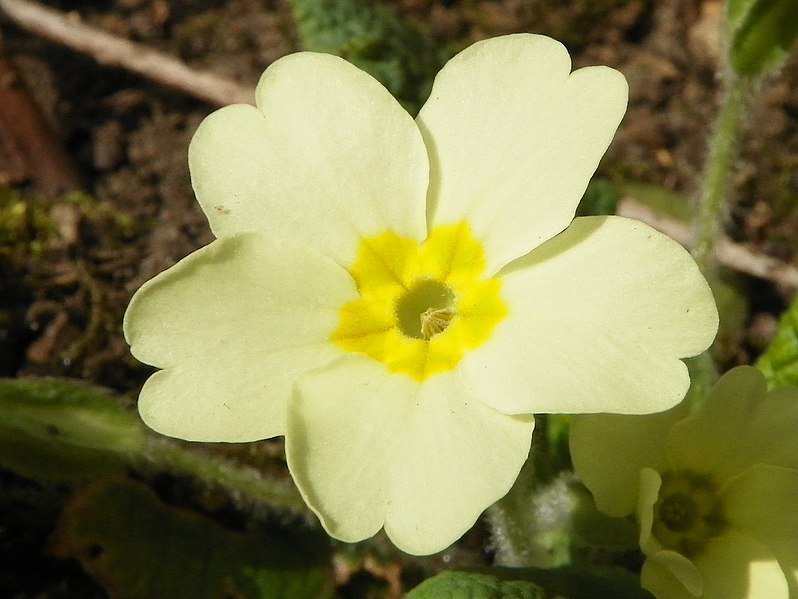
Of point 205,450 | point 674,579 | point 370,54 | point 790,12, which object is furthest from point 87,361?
point 790,12

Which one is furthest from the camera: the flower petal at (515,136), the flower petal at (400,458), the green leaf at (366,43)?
→ the green leaf at (366,43)

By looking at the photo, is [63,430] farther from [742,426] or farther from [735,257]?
[735,257]

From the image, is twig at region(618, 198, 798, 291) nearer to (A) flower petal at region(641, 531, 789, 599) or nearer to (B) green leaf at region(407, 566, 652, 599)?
(B) green leaf at region(407, 566, 652, 599)

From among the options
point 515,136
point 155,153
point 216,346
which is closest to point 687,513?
point 515,136

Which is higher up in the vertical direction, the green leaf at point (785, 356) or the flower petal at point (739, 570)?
the flower petal at point (739, 570)

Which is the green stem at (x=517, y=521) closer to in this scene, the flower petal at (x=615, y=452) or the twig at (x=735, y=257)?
the flower petal at (x=615, y=452)

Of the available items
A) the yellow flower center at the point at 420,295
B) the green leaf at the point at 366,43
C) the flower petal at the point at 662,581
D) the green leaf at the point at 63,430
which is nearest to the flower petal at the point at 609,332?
the yellow flower center at the point at 420,295
